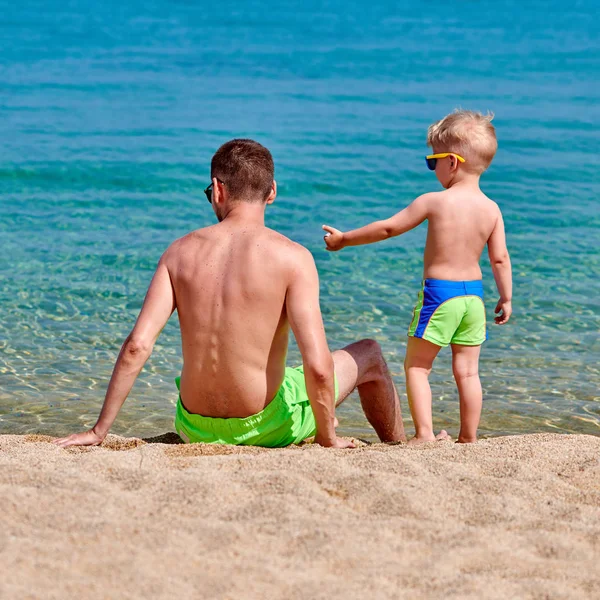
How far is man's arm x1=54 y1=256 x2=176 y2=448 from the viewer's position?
3.88 m

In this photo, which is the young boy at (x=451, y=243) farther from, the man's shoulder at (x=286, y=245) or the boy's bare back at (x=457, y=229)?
the man's shoulder at (x=286, y=245)

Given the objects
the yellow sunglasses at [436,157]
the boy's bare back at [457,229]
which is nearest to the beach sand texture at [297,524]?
the boy's bare back at [457,229]

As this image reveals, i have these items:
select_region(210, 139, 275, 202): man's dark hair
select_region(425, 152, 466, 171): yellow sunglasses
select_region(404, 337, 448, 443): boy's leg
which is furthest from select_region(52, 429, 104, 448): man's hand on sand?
select_region(425, 152, 466, 171): yellow sunglasses

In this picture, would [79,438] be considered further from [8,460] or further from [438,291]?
[438,291]

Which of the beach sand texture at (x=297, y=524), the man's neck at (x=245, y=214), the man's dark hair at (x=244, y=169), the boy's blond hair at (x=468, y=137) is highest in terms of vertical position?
the boy's blond hair at (x=468, y=137)

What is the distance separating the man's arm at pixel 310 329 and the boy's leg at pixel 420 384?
2.72ft

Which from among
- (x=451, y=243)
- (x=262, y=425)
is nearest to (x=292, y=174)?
(x=451, y=243)

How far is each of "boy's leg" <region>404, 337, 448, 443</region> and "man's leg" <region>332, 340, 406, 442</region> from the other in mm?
115

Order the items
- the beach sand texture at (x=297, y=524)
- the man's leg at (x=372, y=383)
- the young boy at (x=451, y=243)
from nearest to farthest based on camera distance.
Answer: the beach sand texture at (x=297, y=524) < the man's leg at (x=372, y=383) < the young boy at (x=451, y=243)

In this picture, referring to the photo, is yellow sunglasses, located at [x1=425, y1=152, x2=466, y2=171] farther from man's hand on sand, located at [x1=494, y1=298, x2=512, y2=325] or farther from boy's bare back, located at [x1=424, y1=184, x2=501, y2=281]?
man's hand on sand, located at [x1=494, y1=298, x2=512, y2=325]

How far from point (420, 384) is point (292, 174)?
876 centimetres

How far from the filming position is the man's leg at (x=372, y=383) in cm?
439

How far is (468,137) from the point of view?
14.9 feet

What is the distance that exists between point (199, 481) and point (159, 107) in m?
14.6
